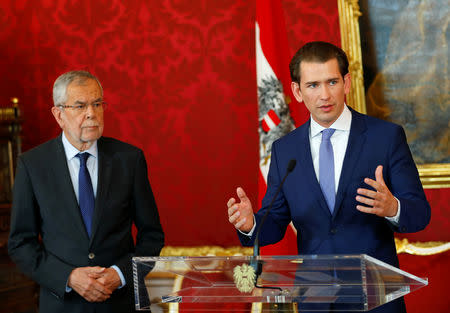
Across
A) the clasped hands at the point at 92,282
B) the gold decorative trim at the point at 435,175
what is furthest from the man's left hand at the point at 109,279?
the gold decorative trim at the point at 435,175

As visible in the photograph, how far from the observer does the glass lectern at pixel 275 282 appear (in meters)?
1.55

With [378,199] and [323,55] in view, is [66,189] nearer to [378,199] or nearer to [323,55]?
[323,55]

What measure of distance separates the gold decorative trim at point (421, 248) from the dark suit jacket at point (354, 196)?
5.07 feet

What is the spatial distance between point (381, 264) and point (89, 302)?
1331mm

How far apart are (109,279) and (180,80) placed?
239 centimetres

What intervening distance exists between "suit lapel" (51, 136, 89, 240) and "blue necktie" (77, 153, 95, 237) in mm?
32

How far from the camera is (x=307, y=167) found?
85.3 inches

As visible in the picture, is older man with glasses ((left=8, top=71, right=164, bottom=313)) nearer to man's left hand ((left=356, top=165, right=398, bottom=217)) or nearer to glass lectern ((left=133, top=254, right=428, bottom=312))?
glass lectern ((left=133, top=254, right=428, bottom=312))

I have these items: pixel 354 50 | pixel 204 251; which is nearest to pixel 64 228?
pixel 204 251

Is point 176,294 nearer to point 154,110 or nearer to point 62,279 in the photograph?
point 62,279

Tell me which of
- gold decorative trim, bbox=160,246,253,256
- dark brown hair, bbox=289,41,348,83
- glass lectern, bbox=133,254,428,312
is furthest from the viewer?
gold decorative trim, bbox=160,246,253,256

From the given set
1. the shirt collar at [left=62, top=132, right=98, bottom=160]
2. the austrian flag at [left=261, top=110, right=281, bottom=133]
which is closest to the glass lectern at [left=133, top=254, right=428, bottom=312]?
the shirt collar at [left=62, top=132, right=98, bottom=160]

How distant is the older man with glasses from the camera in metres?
2.37

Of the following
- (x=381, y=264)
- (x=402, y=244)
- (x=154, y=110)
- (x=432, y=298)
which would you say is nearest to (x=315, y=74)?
(x=381, y=264)
